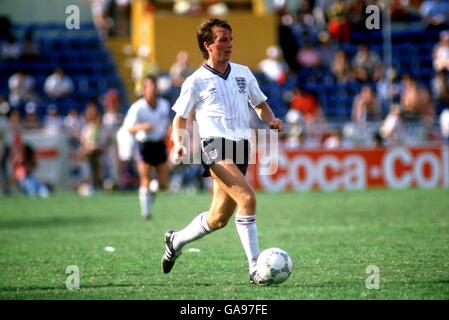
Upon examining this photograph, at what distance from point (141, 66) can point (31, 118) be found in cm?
372

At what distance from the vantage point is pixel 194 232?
10.5 meters

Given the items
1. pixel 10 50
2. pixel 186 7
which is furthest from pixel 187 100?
pixel 186 7

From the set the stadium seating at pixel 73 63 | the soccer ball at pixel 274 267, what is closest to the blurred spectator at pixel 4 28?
the stadium seating at pixel 73 63

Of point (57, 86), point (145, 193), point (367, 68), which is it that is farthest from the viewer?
point (367, 68)

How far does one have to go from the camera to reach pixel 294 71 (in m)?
32.0

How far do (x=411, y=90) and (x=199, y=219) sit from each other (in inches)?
752

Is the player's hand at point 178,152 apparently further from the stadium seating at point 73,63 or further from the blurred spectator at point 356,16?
the blurred spectator at point 356,16

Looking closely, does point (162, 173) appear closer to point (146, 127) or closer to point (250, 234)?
point (146, 127)

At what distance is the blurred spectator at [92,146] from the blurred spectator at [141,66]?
2.48 meters

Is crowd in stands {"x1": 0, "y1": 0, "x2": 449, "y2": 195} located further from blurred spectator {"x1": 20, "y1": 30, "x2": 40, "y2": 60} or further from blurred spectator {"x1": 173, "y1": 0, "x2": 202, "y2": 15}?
blurred spectator {"x1": 173, "y1": 0, "x2": 202, "y2": 15}

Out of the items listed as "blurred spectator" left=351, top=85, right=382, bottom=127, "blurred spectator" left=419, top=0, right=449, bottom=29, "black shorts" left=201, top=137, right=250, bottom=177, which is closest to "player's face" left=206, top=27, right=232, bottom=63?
"black shorts" left=201, top=137, right=250, bottom=177

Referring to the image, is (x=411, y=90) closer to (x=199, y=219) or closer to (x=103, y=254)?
(x=103, y=254)

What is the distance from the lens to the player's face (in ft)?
33.2
